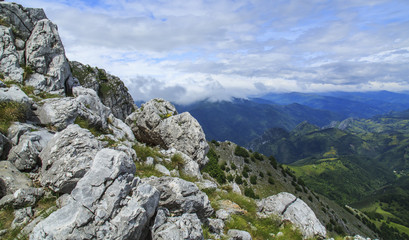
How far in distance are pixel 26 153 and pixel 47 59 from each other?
64.4 ft

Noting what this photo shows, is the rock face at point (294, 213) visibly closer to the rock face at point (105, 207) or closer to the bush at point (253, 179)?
the rock face at point (105, 207)

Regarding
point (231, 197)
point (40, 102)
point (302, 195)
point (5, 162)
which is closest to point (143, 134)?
point (40, 102)

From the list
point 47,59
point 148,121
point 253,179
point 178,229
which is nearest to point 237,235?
point 178,229

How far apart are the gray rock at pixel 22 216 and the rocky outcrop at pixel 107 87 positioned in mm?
60115

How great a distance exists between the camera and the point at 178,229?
7.62 m

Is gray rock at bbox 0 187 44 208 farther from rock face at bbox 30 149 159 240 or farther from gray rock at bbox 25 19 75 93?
gray rock at bbox 25 19 75 93

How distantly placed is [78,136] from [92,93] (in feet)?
46.2

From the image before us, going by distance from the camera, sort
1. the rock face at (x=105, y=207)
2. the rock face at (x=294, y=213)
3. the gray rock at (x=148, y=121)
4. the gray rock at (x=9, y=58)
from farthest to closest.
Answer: the gray rock at (x=148, y=121), the gray rock at (x=9, y=58), the rock face at (x=294, y=213), the rock face at (x=105, y=207)

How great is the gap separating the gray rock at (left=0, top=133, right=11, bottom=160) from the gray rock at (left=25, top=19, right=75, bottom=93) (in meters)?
13.5

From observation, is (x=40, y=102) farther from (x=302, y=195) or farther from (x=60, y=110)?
(x=302, y=195)

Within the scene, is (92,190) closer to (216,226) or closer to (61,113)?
(216,226)

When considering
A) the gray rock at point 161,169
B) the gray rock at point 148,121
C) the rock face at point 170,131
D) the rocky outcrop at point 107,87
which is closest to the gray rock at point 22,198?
the gray rock at point 161,169

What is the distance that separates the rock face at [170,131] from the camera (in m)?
23.3

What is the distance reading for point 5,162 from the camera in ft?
30.0
